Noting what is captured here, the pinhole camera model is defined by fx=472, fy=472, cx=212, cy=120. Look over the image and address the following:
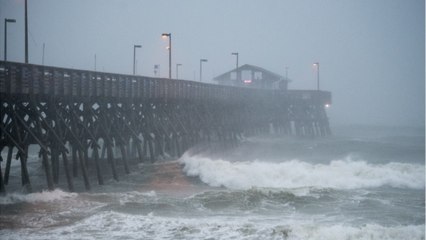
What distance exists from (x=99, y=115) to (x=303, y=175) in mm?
10273

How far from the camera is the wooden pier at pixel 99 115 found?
1744cm

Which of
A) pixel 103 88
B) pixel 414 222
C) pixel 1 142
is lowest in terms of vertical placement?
pixel 414 222

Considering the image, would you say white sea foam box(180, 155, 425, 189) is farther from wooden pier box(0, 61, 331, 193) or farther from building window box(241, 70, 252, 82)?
building window box(241, 70, 252, 82)

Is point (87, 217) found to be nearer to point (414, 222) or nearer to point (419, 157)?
point (414, 222)

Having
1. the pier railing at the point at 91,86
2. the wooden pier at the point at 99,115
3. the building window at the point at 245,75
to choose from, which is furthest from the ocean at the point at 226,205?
the building window at the point at 245,75

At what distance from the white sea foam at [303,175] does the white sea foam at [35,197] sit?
7440mm

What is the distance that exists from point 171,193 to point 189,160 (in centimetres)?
725

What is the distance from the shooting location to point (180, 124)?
96.4 feet

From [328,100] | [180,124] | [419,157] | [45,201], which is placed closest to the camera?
[45,201]

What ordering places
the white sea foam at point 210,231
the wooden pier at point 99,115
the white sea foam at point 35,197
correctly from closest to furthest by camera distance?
the white sea foam at point 210,231 → the white sea foam at point 35,197 → the wooden pier at point 99,115

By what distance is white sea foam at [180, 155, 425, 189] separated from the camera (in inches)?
860

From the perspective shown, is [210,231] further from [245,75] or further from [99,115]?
[245,75]

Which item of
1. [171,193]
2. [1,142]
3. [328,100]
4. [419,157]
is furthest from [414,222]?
[328,100]

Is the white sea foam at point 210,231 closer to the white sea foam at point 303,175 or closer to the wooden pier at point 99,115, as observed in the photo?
the wooden pier at point 99,115
